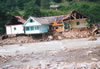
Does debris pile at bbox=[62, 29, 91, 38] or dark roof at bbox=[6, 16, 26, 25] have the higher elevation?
dark roof at bbox=[6, 16, 26, 25]

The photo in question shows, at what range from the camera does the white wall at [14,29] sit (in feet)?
138

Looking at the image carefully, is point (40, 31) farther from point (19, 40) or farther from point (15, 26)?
point (15, 26)

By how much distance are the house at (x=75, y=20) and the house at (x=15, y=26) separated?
455 inches

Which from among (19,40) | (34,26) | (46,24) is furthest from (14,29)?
(46,24)

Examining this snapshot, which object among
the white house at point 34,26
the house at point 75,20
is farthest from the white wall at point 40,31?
the house at point 75,20

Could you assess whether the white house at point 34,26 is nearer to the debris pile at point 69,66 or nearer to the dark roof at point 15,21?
the dark roof at point 15,21

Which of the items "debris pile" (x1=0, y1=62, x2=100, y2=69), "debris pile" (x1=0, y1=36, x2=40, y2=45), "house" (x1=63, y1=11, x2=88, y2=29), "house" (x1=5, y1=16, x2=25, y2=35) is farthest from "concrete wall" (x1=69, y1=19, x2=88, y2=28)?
"debris pile" (x1=0, y1=62, x2=100, y2=69)

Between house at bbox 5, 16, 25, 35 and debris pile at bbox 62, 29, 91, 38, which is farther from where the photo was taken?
house at bbox 5, 16, 25, 35

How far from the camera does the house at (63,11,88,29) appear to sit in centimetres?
4009

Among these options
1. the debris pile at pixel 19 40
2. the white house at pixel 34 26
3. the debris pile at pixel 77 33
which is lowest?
the debris pile at pixel 19 40

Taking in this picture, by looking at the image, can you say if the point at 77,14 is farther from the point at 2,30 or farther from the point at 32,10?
the point at 2,30

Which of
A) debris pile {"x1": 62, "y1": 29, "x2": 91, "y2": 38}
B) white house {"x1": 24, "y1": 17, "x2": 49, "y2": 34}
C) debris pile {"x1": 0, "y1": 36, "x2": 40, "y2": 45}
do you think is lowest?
debris pile {"x1": 0, "y1": 36, "x2": 40, "y2": 45}

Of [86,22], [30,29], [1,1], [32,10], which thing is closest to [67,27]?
[86,22]

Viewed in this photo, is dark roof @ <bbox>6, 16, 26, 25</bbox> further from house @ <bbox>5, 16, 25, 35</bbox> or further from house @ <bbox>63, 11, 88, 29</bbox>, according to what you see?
house @ <bbox>63, 11, 88, 29</bbox>
